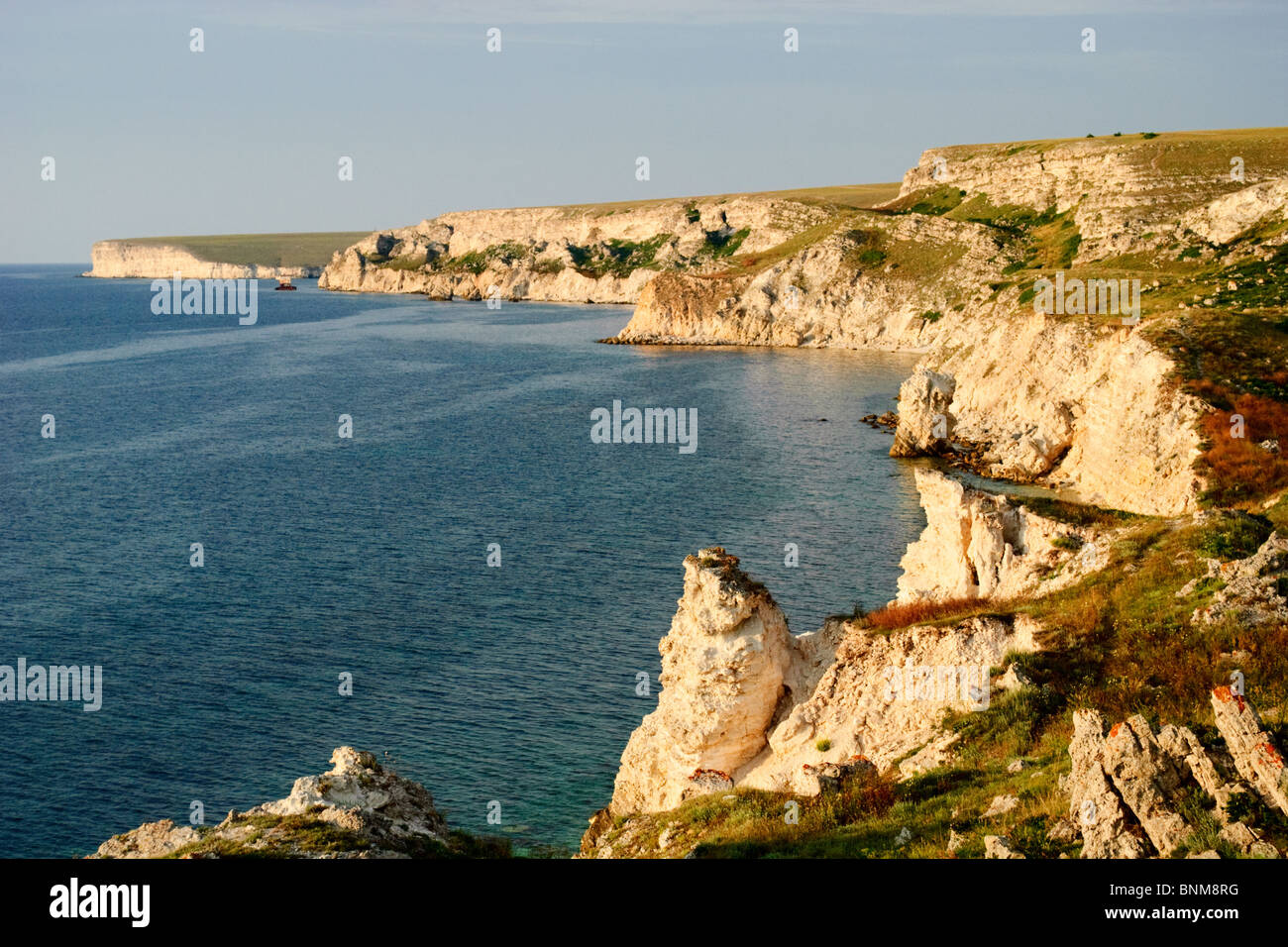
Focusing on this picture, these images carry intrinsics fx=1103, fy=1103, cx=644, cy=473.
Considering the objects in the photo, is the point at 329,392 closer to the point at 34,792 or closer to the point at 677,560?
the point at 677,560

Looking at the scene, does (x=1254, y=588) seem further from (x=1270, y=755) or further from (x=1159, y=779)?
(x=1159, y=779)

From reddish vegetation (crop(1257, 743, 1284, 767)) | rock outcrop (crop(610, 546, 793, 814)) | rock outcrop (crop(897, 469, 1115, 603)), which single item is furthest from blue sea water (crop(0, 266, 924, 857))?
reddish vegetation (crop(1257, 743, 1284, 767))

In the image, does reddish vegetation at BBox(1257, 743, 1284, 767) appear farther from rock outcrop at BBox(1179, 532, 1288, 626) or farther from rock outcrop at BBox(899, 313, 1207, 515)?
rock outcrop at BBox(899, 313, 1207, 515)

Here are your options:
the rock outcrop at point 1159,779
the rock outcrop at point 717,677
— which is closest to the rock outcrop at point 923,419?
the rock outcrop at point 717,677

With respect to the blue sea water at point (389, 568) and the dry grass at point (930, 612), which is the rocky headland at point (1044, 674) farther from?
the blue sea water at point (389, 568)

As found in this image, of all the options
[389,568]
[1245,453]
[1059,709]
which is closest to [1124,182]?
[1245,453]

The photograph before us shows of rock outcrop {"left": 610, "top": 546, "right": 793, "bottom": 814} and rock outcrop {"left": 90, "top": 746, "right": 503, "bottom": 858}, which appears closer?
rock outcrop {"left": 90, "top": 746, "right": 503, "bottom": 858}
